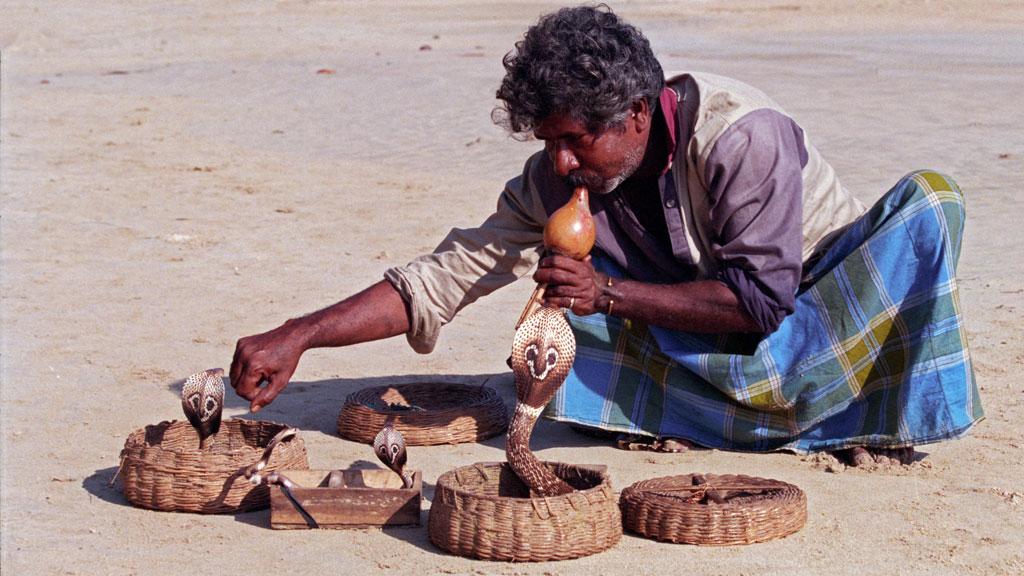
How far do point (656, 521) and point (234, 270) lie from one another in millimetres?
4382

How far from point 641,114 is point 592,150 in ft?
0.64

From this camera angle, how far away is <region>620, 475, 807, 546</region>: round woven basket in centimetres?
391

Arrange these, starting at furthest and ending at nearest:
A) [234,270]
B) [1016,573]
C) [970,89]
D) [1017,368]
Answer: [970,89] < [234,270] < [1017,368] < [1016,573]

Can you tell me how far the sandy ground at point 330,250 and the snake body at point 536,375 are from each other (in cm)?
27

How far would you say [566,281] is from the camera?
3.97 meters

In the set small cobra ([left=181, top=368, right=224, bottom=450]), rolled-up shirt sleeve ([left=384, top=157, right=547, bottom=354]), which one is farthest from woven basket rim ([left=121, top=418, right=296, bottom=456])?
rolled-up shirt sleeve ([left=384, top=157, right=547, bottom=354])

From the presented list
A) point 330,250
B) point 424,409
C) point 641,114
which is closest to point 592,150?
point 641,114

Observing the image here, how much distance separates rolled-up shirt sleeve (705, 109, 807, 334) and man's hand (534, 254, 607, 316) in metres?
0.48

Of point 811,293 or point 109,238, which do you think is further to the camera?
point 109,238

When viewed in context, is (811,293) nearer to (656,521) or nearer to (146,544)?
(656,521)

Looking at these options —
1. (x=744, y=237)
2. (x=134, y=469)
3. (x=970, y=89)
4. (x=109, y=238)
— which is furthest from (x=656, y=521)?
(x=970, y=89)

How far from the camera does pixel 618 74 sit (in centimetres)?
404

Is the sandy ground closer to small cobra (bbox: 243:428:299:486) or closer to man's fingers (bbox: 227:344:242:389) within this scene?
small cobra (bbox: 243:428:299:486)

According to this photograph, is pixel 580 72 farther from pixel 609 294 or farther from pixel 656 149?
pixel 609 294
